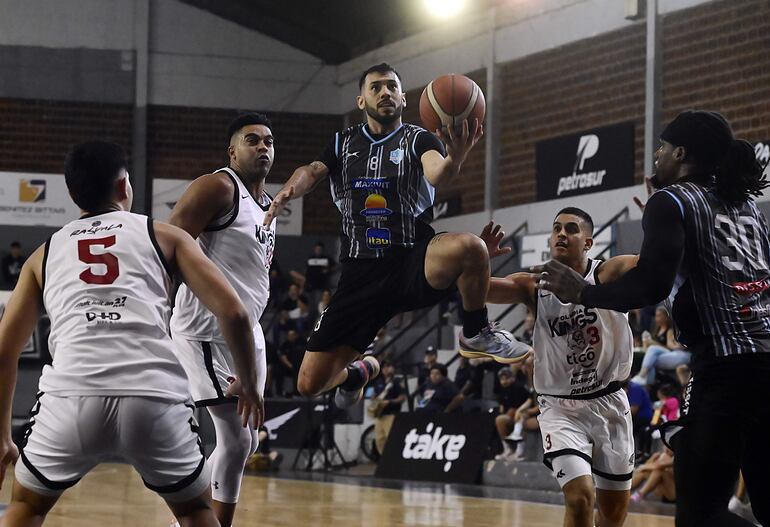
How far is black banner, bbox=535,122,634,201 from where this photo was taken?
1748cm

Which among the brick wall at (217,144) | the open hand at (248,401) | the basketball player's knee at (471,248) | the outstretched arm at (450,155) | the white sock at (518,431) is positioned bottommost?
the white sock at (518,431)

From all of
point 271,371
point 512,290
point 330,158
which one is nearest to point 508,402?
point 271,371

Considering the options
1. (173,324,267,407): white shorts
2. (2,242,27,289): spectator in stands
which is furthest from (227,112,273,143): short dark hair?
(2,242,27,289): spectator in stands

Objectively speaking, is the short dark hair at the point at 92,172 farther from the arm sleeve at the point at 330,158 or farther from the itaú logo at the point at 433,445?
the itaú logo at the point at 433,445

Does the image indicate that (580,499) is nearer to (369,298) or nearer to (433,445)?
(369,298)

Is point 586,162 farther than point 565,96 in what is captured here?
No

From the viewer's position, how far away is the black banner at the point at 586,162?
57.4 ft

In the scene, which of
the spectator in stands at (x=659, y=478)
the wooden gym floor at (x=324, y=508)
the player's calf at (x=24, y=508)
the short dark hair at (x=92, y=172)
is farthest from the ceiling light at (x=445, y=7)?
the player's calf at (x=24, y=508)

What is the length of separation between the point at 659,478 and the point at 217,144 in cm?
1485

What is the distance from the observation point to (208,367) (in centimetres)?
612

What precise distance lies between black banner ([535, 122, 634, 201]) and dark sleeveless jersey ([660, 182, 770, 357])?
13.4 metres

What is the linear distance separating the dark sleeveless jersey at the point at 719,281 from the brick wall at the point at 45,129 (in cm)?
2023

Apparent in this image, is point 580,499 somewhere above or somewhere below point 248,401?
below

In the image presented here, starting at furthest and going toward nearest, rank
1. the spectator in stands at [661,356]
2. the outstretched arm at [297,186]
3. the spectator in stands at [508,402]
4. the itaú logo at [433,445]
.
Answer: the itaú logo at [433,445] → the spectator in stands at [508,402] → the spectator in stands at [661,356] → the outstretched arm at [297,186]
